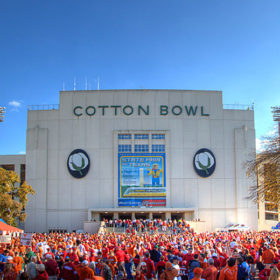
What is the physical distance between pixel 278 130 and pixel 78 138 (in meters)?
37.7

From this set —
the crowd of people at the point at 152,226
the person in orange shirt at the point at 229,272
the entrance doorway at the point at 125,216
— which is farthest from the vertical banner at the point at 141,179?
the person in orange shirt at the point at 229,272

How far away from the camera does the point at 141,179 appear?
5084 centimetres

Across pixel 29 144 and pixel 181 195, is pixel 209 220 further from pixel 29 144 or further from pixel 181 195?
pixel 29 144

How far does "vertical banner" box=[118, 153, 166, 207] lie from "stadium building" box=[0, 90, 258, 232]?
5.2 inches

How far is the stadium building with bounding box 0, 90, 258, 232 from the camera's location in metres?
50.8

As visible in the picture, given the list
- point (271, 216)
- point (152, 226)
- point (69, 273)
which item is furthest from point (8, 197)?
point (271, 216)

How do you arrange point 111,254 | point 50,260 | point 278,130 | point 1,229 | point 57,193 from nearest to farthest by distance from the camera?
1. point 50,260
2. point 111,254
3. point 278,130
4. point 1,229
5. point 57,193

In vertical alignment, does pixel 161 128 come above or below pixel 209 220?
above

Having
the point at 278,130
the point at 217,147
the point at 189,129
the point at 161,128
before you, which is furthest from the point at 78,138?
the point at 278,130

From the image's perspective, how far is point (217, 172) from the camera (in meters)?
52.1

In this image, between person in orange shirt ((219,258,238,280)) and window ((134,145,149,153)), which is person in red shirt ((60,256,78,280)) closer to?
person in orange shirt ((219,258,238,280))

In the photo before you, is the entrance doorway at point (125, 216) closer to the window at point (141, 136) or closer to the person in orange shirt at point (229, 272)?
the window at point (141, 136)

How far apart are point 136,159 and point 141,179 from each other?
9.02 feet

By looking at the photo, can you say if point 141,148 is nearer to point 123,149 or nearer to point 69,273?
point 123,149
